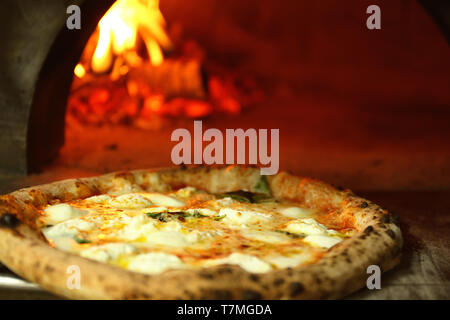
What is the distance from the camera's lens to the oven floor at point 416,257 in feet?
8.33

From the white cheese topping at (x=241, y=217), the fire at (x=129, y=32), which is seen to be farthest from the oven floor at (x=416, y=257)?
the fire at (x=129, y=32)

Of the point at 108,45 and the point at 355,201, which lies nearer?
the point at 355,201

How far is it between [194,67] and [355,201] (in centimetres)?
381

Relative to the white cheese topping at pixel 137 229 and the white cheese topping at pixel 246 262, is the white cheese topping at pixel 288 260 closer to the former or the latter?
the white cheese topping at pixel 246 262

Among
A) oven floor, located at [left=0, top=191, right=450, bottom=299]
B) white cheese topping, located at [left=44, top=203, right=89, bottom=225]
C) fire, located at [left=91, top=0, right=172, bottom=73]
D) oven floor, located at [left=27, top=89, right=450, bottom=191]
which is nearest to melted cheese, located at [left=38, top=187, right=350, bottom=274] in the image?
white cheese topping, located at [left=44, top=203, right=89, bottom=225]

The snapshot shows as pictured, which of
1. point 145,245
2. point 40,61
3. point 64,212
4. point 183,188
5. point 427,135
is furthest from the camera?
point 427,135

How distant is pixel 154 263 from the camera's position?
2428 millimetres

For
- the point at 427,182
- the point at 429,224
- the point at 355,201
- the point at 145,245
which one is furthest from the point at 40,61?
the point at 427,182

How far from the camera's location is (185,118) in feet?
22.4

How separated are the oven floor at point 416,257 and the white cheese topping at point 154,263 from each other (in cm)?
40

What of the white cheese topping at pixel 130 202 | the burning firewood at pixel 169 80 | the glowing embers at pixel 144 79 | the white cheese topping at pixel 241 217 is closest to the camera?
the white cheese topping at pixel 241 217

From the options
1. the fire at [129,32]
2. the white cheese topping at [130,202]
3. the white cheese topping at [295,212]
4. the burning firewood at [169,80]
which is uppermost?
the fire at [129,32]

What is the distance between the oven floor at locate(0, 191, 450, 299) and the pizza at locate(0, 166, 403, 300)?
76mm

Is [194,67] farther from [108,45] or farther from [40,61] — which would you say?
[40,61]
